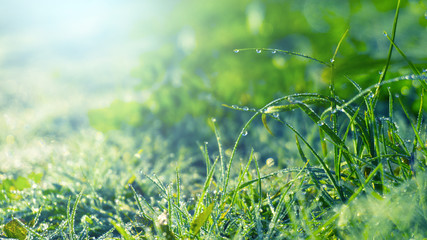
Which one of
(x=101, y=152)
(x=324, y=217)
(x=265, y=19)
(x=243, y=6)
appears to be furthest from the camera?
(x=243, y=6)

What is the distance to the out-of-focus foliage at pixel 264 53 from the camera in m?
2.01

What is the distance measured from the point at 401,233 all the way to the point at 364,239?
109mm

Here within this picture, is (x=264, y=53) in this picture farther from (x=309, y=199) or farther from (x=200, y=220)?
(x=200, y=220)

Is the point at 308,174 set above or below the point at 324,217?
above

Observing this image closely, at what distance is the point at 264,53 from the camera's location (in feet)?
8.57

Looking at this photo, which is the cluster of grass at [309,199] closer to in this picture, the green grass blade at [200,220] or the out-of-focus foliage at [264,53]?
the green grass blade at [200,220]

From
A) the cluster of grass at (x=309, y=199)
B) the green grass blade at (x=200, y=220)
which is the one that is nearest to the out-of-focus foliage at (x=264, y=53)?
the cluster of grass at (x=309, y=199)

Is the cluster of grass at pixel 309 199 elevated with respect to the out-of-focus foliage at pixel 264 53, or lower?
lower

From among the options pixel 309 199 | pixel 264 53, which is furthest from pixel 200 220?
pixel 264 53

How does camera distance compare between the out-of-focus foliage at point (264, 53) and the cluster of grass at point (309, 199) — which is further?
the out-of-focus foliage at point (264, 53)

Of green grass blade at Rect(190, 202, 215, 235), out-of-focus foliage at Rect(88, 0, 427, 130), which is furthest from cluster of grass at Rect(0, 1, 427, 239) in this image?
out-of-focus foliage at Rect(88, 0, 427, 130)

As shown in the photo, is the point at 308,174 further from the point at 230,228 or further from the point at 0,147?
the point at 0,147

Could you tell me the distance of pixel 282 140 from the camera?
6.77 feet

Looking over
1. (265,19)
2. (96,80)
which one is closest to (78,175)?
(265,19)
